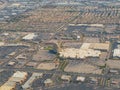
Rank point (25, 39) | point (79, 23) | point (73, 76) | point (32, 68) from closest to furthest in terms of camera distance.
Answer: point (73, 76)
point (32, 68)
point (25, 39)
point (79, 23)

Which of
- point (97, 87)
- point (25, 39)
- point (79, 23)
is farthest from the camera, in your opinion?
point (79, 23)

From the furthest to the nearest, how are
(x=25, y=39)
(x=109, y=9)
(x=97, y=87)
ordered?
(x=109, y=9) < (x=25, y=39) < (x=97, y=87)

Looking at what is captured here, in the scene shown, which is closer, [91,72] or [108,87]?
[108,87]

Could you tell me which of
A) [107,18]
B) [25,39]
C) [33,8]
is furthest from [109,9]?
[25,39]

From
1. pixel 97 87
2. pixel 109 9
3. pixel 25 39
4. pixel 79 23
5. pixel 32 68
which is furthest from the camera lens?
pixel 109 9

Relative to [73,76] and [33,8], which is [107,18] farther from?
[73,76]

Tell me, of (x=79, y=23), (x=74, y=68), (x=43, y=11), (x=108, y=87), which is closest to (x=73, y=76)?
(x=74, y=68)

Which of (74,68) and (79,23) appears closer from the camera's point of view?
(74,68)

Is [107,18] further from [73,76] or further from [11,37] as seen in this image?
[73,76]
